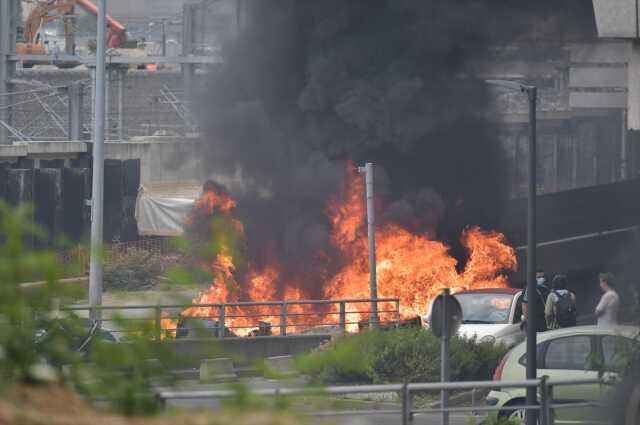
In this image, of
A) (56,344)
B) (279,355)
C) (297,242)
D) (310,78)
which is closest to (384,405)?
(279,355)

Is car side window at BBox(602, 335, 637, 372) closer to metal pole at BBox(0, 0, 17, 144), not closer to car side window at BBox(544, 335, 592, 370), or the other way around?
car side window at BBox(544, 335, 592, 370)

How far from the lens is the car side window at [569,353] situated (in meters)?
12.6

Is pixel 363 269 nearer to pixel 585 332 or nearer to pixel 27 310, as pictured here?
pixel 585 332

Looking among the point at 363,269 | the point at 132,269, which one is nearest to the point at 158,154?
the point at 132,269

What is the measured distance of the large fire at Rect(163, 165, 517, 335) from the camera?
81.3 feet

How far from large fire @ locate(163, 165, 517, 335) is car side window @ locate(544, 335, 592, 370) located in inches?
417

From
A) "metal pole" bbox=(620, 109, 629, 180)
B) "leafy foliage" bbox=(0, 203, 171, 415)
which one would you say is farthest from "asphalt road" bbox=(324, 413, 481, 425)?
"metal pole" bbox=(620, 109, 629, 180)

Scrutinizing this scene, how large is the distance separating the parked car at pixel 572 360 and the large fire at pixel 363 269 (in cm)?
1044

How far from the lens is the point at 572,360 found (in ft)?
41.7

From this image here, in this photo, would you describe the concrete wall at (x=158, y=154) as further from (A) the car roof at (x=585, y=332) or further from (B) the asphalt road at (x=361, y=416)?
(B) the asphalt road at (x=361, y=416)

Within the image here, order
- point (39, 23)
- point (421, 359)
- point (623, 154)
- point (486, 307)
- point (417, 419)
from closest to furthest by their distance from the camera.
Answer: point (417, 419)
point (421, 359)
point (486, 307)
point (623, 154)
point (39, 23)

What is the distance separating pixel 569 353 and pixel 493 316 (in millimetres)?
6096

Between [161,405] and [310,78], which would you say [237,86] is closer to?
[310,78]

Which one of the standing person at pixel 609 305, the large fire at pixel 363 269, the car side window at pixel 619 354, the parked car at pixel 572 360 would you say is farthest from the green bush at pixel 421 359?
the large fire at pixel 363 269
